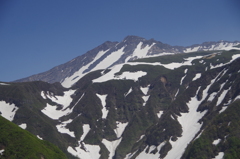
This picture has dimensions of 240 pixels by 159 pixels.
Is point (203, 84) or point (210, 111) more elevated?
point (203, 84)

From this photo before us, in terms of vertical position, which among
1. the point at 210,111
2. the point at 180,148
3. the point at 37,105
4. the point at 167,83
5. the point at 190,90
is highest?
the point at 37,105

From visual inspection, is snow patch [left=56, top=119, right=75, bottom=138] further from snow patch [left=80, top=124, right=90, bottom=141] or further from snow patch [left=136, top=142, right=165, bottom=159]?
snow patch [left=136, top=142, right=165, bottom=159]

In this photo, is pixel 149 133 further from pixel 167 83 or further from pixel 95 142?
pixel 167 83

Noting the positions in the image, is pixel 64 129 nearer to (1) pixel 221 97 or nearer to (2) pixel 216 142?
(1) pixel 221 97

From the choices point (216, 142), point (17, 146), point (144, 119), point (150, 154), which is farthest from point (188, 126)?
point (17, 146)

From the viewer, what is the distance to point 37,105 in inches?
7146

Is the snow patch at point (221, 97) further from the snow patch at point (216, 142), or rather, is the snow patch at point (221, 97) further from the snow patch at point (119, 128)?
the snow patch at point (119, 128)

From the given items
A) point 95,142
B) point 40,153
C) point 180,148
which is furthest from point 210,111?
point 40,153

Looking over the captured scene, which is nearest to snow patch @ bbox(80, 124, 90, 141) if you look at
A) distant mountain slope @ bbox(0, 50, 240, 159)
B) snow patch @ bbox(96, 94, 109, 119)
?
distant mountain slope @ bbox(0, 50, 240, 159)

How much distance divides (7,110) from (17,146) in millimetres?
111382

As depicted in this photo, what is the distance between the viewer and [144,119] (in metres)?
166

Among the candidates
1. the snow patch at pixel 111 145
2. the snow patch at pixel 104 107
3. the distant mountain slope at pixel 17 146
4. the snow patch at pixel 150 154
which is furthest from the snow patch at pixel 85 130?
the distant mountain slope at pixel 17 146

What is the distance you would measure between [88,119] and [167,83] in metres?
64.4

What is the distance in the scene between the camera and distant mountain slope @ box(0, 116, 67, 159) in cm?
5912
